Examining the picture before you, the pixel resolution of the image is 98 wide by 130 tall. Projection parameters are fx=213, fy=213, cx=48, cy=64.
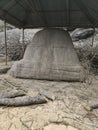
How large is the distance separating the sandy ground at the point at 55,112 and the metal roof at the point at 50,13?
205 cm

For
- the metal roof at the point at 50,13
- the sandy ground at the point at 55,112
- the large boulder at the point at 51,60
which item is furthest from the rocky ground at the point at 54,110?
the metal roof at the point at 50,13

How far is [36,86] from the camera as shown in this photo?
15.1 feet

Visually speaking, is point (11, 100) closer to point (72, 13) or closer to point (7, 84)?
point (7, 84)

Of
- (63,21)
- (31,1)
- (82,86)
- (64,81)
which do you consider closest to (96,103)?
(82,86)

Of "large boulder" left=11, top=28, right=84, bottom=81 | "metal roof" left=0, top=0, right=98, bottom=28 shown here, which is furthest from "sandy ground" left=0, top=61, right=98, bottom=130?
"metal roof" left=0, top=0, right=98, bottom=28

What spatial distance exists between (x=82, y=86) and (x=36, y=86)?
1052 mm

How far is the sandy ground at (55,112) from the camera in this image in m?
2.90

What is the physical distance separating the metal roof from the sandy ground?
6.72 ft

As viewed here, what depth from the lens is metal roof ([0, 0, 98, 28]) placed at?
207 inches

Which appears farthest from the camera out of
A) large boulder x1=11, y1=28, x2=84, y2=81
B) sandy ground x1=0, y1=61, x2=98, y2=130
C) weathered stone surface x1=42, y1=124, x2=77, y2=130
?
Result: large boulder x1=11, y1=28, x2=84, y2=81

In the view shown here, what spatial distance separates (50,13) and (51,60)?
1394 millimetres

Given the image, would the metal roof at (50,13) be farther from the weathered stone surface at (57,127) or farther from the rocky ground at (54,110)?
the weathered stone surface at (57,127)

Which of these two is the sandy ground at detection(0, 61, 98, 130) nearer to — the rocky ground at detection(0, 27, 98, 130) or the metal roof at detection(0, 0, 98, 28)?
the rocky ground at detection(0, 27, 98, 130)

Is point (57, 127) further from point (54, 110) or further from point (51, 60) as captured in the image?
point (51, 60)
